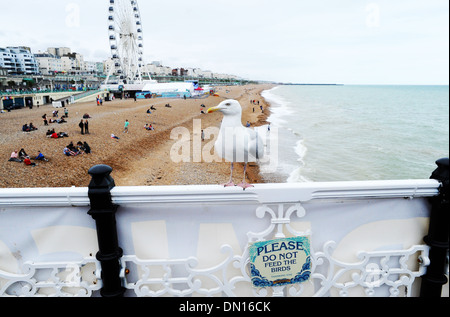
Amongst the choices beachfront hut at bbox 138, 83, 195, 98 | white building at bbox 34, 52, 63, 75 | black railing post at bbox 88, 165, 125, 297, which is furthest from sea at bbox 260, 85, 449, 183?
white building at bbox 34, 52, 63, 75

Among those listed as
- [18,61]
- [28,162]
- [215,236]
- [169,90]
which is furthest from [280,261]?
[18,61]

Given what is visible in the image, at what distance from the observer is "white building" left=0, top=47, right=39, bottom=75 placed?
63.9 metres

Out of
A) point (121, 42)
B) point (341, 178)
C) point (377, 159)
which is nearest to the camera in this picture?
point (341, 178)

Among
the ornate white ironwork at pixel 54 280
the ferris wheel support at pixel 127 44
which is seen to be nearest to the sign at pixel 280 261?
the ornate white ironwork at pixel 54 280

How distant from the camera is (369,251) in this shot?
163 centimetres

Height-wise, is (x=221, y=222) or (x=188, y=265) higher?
(x=221, y=222)

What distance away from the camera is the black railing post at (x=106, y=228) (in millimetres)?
1364

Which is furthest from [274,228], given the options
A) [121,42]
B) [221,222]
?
[121,42]

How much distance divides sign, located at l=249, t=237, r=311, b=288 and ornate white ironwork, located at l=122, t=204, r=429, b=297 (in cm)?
4

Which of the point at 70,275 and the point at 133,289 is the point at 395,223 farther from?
the point at 70,275

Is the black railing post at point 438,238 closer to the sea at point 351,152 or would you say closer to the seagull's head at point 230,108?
the seagull's head at point 230,108

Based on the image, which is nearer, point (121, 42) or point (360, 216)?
point (360, 216)
